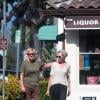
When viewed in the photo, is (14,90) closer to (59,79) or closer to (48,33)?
(59,79)

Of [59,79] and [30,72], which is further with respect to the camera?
[30,72]

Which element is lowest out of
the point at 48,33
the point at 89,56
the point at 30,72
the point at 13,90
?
the point at 13,90

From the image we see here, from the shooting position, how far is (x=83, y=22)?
13570mm

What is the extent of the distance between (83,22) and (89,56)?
3.67ft

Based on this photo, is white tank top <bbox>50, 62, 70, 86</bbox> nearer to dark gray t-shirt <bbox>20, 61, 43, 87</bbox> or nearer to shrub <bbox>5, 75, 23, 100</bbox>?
dark gray t-shirt <bbox>20, 61, 43, 87</bbox>

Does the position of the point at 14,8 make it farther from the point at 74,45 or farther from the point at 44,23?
the point at 74,45

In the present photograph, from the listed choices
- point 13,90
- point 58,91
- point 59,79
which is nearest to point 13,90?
point 13,90

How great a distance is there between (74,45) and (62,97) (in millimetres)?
2839

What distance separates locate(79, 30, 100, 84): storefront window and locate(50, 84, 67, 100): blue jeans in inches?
101

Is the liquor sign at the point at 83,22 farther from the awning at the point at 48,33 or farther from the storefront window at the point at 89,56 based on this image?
the awning at the point at 48,33

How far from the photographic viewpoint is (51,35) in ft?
78.7

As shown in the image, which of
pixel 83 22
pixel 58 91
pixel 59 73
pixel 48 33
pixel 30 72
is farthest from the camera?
pixel 48 33

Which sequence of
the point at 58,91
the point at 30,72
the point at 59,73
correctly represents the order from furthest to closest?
the point at 30,72
the point at 58,91
the point at 59,73

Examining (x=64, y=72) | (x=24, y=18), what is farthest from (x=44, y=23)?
(x=64, y=72)
